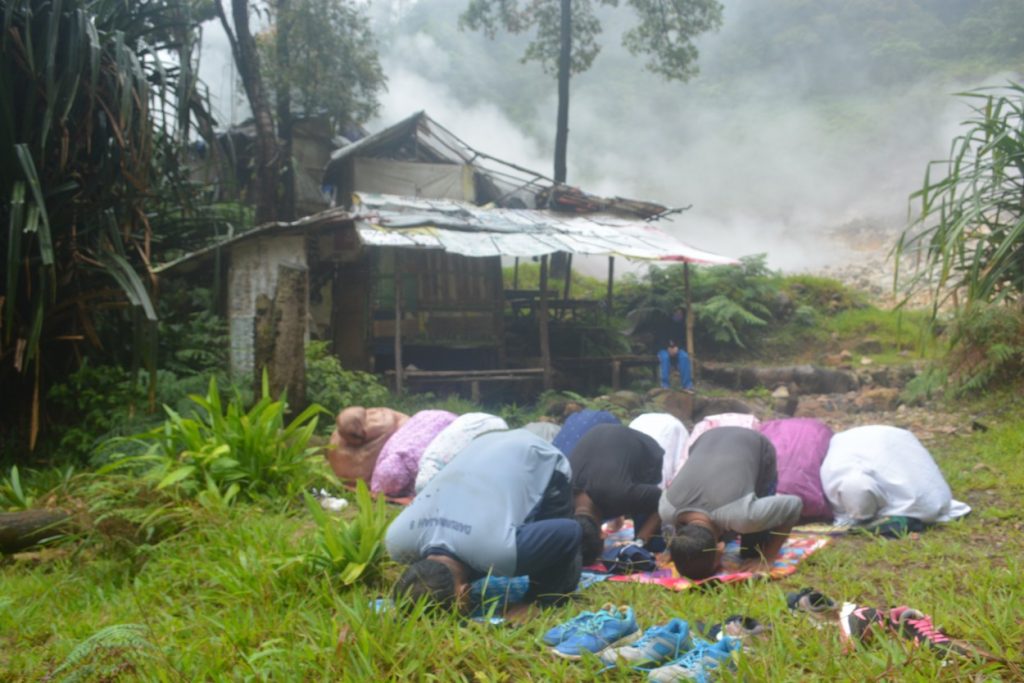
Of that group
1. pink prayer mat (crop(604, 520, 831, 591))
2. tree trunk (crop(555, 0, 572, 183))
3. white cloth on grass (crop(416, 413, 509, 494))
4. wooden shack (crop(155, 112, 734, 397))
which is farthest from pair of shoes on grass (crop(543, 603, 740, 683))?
tree trunk (crop(555, 0, 572, 183))

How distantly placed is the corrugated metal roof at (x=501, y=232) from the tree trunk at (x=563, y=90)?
3840mm

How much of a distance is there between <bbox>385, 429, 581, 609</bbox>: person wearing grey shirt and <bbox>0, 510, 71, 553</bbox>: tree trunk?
2.05 meters

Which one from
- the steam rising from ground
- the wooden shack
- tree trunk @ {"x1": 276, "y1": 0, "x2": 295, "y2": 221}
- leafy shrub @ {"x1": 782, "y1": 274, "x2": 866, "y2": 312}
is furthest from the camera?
the steam rising from ground

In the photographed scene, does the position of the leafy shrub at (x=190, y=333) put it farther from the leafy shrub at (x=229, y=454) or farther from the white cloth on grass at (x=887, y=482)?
the white cloth on grass at (x=887, y=482)

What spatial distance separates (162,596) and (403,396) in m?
6.06

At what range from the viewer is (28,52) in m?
4.57

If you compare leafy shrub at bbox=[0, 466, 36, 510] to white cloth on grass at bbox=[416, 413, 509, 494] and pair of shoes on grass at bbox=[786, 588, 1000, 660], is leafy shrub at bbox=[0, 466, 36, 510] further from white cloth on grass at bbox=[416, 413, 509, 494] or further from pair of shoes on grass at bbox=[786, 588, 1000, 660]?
pair of shoes on grass at bbox=[786, 588, 1000, 660]

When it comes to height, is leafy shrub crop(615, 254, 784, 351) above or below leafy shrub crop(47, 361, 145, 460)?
above

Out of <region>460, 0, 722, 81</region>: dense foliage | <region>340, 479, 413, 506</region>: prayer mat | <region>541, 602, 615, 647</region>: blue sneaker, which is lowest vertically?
<region>340, 479, 413, 506</region>: prayer mat

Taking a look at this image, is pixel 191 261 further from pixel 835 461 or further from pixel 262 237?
pixel 835 461

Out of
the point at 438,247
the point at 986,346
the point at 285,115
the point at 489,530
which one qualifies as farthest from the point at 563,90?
the point at 489,530

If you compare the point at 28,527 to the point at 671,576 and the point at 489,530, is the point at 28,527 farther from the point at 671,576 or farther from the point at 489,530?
the point at 671,576

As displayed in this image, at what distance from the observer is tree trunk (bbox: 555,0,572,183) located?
1593 centimetres

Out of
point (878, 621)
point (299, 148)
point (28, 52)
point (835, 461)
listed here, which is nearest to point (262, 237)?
point (28, 52)
